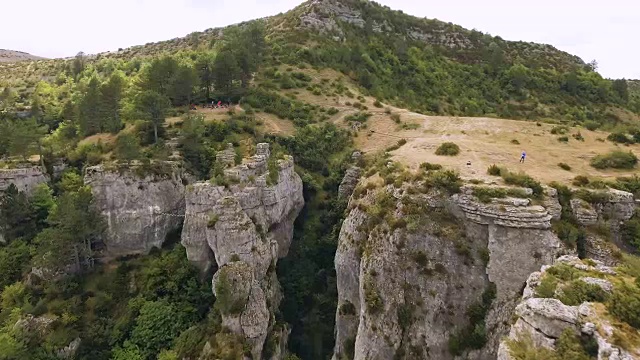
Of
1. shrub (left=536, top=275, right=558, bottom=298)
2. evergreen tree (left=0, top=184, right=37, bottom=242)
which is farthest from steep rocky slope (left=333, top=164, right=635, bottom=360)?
evergreen tree (left=0, top=184, right=37, bottom=242)

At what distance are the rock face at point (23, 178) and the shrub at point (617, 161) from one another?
7624cm

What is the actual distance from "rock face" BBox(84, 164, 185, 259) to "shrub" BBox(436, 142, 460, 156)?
38855 millimetres

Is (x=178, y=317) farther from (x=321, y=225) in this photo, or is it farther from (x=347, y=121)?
(x=347, y=121)

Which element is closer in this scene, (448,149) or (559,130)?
(448,149)

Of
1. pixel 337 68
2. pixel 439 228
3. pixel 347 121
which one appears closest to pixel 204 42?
pixel 337 68

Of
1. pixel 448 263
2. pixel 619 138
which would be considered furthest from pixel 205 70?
pixel 619 138

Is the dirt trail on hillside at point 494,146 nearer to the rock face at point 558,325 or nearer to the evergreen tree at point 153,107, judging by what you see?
the rock face at point 558,325

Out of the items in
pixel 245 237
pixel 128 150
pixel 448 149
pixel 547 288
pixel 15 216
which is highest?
pixel 448 149

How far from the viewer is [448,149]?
48625 mm

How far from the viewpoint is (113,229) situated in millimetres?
51188

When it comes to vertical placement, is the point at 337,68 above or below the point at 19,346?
above

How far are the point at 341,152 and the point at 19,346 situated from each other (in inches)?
2016

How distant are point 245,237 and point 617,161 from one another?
43.7m

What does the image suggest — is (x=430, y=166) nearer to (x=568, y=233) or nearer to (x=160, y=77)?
(x=568, y=233)
